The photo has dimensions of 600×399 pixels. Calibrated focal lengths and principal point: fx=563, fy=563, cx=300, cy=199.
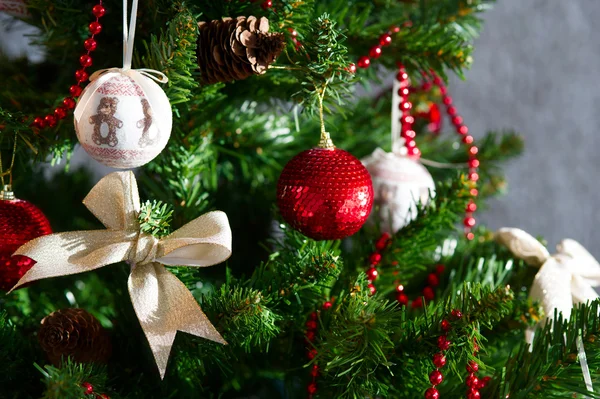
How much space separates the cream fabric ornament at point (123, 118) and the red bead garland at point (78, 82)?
0.04m

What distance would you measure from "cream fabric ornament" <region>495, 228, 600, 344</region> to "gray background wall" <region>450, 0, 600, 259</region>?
516mm

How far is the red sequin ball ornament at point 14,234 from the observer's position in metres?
0.37

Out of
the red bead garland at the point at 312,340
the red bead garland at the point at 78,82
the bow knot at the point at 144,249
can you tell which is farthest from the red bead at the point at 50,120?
the red bead garland at the point at 312,340

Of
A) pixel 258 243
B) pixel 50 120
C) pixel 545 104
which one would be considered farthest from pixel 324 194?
pixel 545 104

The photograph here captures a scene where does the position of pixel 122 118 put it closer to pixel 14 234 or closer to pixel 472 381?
pixel 14 234

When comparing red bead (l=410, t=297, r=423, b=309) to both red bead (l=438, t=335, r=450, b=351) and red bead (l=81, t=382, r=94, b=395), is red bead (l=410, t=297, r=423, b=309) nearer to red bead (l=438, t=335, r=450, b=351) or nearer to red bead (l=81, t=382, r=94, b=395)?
red bead (l=438, t=335, r=450, b=351)

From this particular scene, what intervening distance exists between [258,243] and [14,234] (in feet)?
0.54

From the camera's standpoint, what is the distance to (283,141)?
1.82 ft

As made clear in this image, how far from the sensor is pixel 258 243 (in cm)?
42

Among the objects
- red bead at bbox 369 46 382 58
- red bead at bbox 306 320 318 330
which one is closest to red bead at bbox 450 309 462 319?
red bead at bbox 306 320 318 330

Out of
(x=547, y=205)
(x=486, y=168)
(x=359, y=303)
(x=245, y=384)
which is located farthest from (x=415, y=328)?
(x=547, y=205)

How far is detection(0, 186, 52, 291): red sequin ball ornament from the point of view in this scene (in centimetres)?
37

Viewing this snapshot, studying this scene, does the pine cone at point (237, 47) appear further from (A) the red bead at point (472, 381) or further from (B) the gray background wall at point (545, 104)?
(B) the gray background wall at point (545, 104)

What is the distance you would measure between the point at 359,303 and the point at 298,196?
3.1 inches
